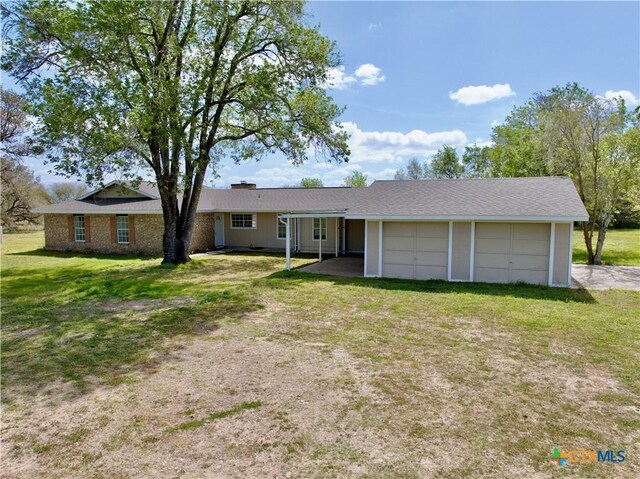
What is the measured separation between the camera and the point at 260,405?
4.77 metres

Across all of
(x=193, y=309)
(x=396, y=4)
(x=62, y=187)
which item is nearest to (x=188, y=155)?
(x=193, y=309)

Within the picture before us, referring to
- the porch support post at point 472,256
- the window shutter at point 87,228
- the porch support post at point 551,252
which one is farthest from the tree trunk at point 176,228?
the porch support post at point 551,252

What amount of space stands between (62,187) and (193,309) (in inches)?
2136

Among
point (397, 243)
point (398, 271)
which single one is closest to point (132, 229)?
point (397, 243)

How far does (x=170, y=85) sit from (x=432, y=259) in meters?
10.1

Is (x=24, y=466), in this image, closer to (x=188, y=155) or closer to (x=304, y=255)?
(x=188, y=155)

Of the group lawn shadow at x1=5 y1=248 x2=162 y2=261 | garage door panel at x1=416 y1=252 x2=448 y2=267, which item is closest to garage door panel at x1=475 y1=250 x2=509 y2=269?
garage door panel at x1=416 y1=252 x2=448 y2=267

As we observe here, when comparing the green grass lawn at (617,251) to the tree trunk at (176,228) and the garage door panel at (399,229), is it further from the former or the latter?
the tree trunk at (176,228)

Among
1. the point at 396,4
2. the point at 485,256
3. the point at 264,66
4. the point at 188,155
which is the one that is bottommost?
the point at 485,256

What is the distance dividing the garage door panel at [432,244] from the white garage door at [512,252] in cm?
97

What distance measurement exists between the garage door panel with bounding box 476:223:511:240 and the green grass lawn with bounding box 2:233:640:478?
8.61 feet

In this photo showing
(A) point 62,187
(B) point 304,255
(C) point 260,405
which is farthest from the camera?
(A) point 62,187

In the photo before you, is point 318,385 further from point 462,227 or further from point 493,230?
point 493,230

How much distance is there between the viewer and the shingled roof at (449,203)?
1216cm
